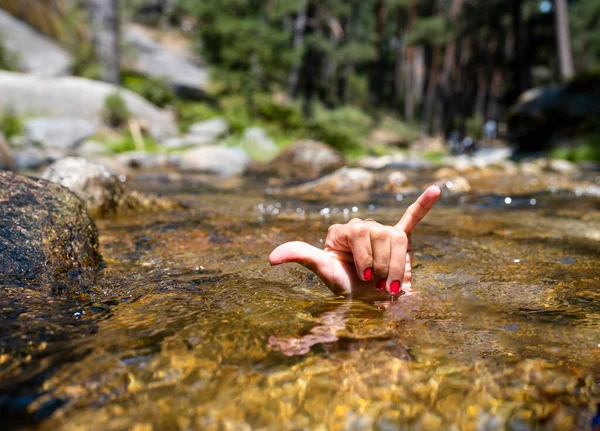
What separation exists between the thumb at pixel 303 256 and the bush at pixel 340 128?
14.6 metres

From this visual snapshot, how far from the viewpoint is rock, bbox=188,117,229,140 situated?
48.2 ft

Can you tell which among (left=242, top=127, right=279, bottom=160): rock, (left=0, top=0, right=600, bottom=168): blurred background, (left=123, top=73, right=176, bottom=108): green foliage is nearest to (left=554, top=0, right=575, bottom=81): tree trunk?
(left=0, top=0, right=600, bottom=168): blurred background

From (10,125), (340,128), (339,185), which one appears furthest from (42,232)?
(340,128)

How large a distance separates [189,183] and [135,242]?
455 cm

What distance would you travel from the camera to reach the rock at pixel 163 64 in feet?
74.9

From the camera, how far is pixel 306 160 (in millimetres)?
10578

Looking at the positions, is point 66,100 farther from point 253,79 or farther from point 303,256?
point 303,256

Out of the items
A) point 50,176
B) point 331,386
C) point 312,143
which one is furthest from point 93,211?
point 312,143

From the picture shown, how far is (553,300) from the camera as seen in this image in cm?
191

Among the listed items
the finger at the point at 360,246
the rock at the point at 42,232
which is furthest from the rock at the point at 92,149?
the finger at the point at 360,246

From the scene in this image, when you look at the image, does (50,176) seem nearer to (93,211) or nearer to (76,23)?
(93,211)

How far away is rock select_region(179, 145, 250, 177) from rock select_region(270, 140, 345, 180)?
79cm

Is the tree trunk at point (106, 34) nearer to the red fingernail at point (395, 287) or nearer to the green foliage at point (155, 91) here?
the green foliage at point (155, 91)

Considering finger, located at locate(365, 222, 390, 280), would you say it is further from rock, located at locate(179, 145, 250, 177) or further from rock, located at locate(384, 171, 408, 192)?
rock, located at locate(179, 145, 250, 177)
